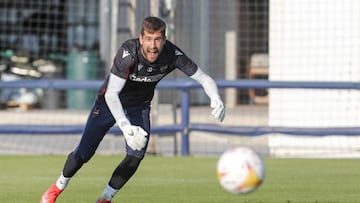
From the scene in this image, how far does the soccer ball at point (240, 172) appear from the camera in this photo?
8016 millimetres

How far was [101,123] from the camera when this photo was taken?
943cm

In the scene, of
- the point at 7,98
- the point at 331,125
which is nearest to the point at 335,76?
the point at 331,125

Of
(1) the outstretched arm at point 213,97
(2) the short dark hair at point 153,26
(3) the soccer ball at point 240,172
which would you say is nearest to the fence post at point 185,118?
(1) the outstretched arm at point 213,97

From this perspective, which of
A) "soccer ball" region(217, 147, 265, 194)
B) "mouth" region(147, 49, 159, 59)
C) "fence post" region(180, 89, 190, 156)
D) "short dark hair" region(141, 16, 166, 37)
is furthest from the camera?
"fence post" region(180, 89, 190, 156)

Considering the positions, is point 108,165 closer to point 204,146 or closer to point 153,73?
point 204,146

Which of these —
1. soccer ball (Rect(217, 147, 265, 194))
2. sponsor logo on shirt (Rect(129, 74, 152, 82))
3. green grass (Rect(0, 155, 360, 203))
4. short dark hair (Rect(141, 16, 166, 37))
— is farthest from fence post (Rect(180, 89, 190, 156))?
soccer ball (Rect(217, 147, 265, 194))

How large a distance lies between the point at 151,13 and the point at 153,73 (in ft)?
30.7

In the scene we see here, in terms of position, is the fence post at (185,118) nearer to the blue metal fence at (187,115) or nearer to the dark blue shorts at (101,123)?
the blue metal fence at (187,115)

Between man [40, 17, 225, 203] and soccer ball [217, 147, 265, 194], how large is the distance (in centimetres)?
79

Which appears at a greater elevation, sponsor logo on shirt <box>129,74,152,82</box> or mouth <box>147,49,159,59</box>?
mouth <box>147,49,159,59</box>

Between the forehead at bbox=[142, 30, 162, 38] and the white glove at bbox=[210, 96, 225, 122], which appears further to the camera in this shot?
the white glove at bbox=[210, 96, 225, 122]

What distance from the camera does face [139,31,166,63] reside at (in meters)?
8.66

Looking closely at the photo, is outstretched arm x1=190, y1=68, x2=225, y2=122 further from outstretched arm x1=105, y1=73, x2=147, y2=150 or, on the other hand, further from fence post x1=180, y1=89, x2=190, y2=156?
fence post x1=180, y1=89, x2=190, y2=156

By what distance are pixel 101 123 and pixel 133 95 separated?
A: 1.31ft
